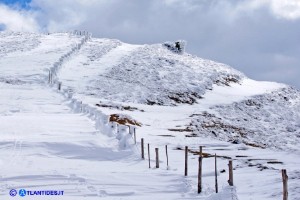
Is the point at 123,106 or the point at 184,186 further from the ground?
the point at 123,106

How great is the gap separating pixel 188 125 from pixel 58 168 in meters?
21.3

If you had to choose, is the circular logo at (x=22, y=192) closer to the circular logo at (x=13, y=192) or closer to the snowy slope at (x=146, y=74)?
the circular logo at (x=13, y=192)

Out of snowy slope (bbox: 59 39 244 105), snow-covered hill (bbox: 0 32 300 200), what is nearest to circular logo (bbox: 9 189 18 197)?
snow-covered hill (bbox: 0 32 300 200)

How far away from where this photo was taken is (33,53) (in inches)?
2707

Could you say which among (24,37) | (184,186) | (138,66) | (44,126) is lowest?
(184,186)

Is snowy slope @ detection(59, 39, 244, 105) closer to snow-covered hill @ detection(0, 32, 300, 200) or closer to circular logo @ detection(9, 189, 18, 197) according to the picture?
snow-covered hill @ detection(0, 32, 300, 200)

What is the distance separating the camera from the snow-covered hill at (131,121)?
45.0 ft

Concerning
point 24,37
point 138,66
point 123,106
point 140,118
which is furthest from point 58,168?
point 24,37

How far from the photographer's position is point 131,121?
32531 millimetres

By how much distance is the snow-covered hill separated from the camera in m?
13.7

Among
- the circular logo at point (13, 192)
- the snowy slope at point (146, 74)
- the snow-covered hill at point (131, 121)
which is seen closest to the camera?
the circular logo at point (13, 192)

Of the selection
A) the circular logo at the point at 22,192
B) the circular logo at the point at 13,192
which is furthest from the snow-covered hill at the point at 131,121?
the circular logo at the point at 22,192

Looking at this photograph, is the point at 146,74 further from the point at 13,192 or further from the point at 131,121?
the point at 13,192

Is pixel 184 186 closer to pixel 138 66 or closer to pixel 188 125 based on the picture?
pixel 188 125
